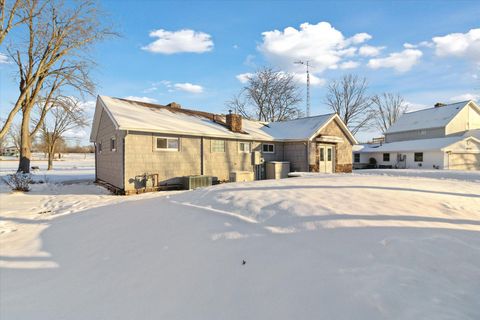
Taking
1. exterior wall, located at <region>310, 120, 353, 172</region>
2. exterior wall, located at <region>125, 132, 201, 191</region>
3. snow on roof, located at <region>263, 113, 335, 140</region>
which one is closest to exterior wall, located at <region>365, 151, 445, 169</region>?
exterior wall, located at <region>310, 120, 353, 172</region>

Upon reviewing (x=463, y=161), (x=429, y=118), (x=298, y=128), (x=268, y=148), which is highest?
(x=429, y=118)

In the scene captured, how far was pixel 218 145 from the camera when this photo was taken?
567 inches

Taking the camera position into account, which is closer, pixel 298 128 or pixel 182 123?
pixel 182 123

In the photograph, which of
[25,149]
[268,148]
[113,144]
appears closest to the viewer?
[113,144]

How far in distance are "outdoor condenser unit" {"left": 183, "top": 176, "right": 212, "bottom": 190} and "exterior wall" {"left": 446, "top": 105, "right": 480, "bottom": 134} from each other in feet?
108

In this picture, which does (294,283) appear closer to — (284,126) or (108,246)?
(108,246)

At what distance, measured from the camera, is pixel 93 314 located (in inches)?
114

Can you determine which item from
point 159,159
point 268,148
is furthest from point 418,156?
point 159,159

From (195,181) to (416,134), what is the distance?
3431cm

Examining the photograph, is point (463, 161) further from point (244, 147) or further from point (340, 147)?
point (244, 147)

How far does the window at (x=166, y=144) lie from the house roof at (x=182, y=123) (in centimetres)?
50

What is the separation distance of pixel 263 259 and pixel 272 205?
5.78 feet

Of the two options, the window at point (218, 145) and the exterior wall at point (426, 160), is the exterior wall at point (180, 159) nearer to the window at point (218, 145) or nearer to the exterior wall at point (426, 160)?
the window at point (218, 145)

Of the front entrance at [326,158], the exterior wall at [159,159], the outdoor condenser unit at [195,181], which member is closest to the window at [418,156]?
the front entrance at [326,158]
